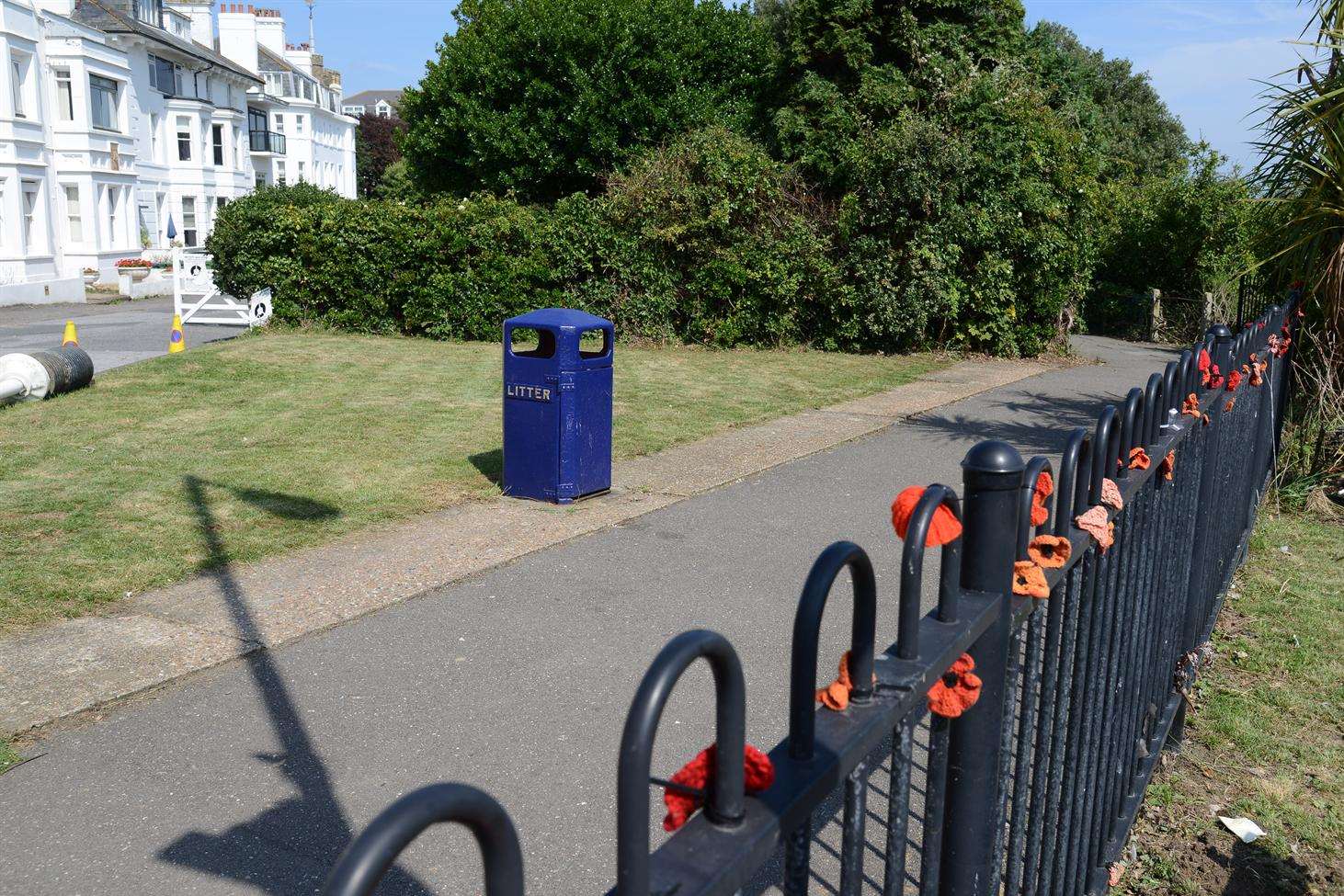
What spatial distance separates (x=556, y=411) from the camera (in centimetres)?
801

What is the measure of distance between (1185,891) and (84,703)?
4265 millimetres

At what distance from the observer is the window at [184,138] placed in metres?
48.3

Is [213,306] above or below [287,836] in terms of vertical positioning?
above

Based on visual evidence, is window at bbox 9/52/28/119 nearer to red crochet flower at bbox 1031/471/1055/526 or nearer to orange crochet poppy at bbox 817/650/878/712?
red crochet flower at bbox 1031/471/1055/526

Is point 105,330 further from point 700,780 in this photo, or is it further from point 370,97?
point 370,97

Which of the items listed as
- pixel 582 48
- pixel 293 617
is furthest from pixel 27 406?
pixel 582 48

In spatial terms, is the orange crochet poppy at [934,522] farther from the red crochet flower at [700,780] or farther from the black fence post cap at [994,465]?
the red crochet flower at [700,780]

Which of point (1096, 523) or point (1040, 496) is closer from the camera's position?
point (1040, 496)

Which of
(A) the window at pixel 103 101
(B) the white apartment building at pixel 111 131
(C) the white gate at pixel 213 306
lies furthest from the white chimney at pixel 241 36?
(C) the white gate at pixel 213 306

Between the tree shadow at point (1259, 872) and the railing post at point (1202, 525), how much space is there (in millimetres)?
655

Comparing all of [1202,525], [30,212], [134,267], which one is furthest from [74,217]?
[1202,525]

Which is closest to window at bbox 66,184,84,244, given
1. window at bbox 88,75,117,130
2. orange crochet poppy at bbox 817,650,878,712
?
window at bbox 88,75,117,130

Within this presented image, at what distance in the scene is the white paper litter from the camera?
12.5 ft

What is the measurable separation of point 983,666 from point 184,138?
2103 inches
